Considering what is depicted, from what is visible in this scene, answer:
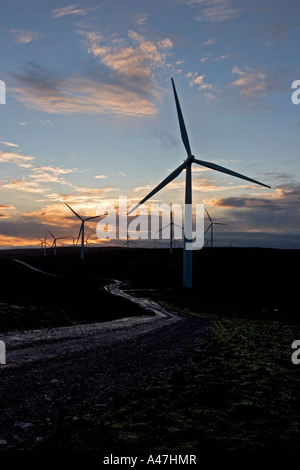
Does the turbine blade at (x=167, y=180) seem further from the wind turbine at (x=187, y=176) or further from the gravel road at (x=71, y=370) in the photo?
the gravel road at (x=71, y=370)

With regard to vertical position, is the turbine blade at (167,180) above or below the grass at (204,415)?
above

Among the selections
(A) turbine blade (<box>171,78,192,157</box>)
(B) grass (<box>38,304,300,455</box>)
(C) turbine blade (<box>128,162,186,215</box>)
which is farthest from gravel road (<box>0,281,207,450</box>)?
(A) turbine blade (<box>171,78,192,157</box>)

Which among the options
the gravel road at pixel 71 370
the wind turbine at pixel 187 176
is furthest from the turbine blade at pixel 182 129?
the gravel road at pixel 71 370

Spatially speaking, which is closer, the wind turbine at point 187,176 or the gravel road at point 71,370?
the gravel road at point 71,370

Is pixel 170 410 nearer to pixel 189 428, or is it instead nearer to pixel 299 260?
pixel 189 428

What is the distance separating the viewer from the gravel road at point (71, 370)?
10.8 metres

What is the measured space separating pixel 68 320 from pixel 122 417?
89.2 feet

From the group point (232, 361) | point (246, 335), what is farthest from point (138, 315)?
point (232, 361)

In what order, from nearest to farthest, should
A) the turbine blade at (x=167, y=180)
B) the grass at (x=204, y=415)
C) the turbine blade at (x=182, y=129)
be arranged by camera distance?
1. the grass at (x=204, y=415)
2. the turbine blade at (x=167, y=180)
3. the turbine blade at (x=182, y=129)

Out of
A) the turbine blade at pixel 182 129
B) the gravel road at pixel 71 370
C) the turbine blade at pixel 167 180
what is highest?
the turbine blade at pixel 182 129

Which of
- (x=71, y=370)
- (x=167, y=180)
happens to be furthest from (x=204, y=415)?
(x=167, y=180)

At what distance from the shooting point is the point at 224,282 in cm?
9469

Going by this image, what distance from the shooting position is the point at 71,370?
16.5 meters

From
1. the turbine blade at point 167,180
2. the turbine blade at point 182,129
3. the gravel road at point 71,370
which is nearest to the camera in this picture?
the gravel road at point 71,370
